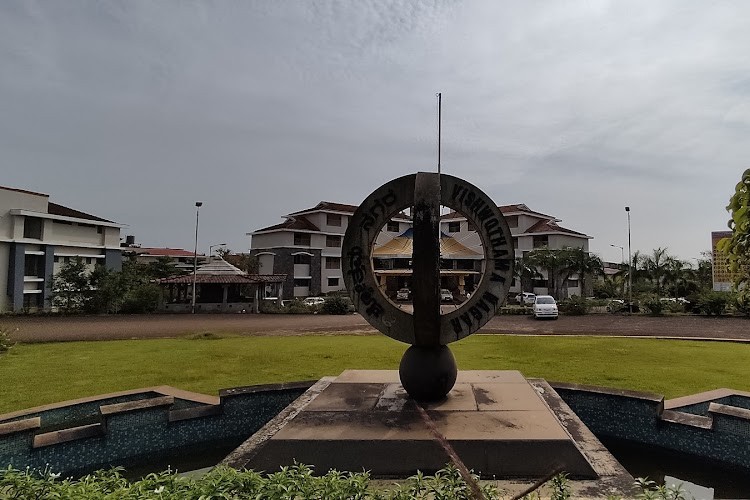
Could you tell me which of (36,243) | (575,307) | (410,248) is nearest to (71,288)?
(36,243)

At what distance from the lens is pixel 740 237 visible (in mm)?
2602

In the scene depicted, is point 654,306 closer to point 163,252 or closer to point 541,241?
point 541,241

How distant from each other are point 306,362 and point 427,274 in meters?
7.38

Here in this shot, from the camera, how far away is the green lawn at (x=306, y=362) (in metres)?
10.0

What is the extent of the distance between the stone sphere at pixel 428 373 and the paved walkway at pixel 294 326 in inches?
559

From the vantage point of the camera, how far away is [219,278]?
32.6 m

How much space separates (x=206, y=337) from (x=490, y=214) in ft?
48.3

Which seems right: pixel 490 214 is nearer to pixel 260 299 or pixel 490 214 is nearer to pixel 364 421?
pixel 364 421

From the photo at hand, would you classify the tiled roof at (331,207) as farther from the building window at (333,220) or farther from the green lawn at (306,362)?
the green lawn at (306,362)

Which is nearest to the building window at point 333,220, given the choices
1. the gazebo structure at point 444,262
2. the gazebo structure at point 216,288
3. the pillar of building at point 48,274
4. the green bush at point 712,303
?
the gazebo structure at point 444,262

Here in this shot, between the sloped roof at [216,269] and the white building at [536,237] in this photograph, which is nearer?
the sloped roof at [216,269]

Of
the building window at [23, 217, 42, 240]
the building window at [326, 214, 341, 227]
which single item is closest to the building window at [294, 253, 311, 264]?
the building window at [326, 214, 341, 227]

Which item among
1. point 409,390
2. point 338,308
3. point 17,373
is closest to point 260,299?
point 338,308

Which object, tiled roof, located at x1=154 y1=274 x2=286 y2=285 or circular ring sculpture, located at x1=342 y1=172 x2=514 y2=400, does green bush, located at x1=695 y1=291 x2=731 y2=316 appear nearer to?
tiled roof, located at x1=154 y1=274 x2=286 y2=285
